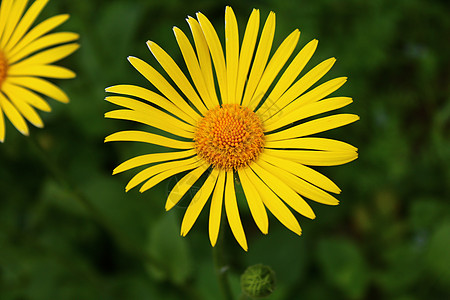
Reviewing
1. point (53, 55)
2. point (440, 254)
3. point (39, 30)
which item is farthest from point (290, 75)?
point (440, 254)

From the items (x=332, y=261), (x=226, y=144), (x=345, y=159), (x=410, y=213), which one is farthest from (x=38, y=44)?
(x=410, y=213)

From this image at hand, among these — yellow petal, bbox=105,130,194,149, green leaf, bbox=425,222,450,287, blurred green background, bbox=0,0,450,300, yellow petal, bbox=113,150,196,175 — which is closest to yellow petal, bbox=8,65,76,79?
yellow petal, bbox=105,130,194,149

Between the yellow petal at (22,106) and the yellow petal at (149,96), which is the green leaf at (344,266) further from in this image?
the yellow petal at (22,106)

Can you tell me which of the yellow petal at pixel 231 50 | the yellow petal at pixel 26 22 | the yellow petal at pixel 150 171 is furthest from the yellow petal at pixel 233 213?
the yellow petal at pixel 26 22

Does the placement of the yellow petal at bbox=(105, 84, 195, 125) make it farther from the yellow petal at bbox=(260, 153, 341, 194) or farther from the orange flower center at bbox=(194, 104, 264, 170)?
the yellow petal at bbox=(260, 153, 341, 194)

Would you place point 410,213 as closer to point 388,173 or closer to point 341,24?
point 388,173

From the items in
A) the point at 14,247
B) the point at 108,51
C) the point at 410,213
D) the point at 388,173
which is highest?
the point at 108,51
